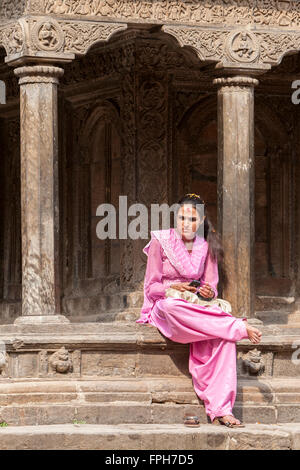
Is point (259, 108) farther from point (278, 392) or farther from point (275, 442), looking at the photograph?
point (275, 442)

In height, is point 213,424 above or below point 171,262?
below

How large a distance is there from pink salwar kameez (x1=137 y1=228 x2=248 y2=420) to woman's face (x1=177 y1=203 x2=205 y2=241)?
9 cm

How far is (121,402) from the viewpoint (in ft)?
53.0

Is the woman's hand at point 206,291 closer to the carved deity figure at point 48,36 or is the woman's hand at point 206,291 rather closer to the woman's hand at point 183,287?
the woman's hand at point 183,287

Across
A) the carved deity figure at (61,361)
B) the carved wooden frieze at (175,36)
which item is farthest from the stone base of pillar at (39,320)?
the carved wooden frieze at (175,36)

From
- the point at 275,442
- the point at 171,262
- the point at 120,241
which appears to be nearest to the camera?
the point at 275,442

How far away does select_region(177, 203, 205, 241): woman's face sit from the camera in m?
16.3

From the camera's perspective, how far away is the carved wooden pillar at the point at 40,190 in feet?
53.9

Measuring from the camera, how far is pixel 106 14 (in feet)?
54.6

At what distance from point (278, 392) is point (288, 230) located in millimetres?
3250

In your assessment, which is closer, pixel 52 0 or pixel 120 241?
pixel 52 0

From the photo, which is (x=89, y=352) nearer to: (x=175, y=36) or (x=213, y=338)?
(x=213, y=338)

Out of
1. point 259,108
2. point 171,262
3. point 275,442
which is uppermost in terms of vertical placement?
point 259,108

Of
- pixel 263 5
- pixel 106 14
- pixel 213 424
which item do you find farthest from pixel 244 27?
pixel 213 424
